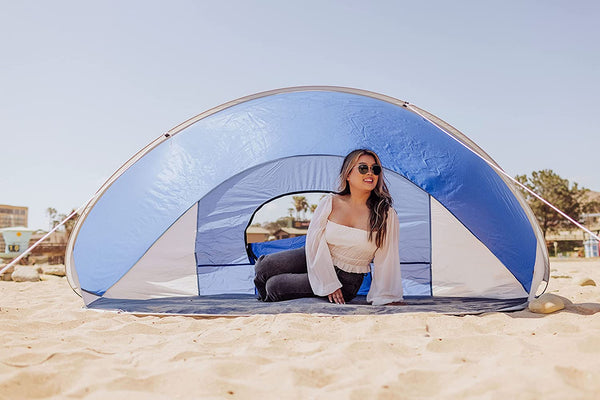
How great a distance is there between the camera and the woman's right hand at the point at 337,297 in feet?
9.83

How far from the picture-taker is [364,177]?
305cm

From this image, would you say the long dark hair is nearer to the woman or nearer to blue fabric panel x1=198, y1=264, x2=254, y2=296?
the woman

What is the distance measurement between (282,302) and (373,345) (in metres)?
1.29

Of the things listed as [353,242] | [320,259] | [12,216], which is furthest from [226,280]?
[12,216]

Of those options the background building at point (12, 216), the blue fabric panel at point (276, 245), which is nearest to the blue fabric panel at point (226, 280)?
the blue fabric panel at point (276, 245)

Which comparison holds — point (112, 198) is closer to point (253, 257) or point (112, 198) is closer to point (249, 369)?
point (253, 257)

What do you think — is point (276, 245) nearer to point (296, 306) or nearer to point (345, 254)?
point (345, 254)

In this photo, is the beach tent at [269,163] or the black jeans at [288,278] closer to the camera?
the black jeans at [288,278]

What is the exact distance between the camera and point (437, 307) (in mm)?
2814

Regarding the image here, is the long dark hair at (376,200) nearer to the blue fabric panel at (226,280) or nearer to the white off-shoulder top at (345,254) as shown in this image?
the white off-shoulder top at (345,254)

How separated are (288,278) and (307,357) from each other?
1.46 m

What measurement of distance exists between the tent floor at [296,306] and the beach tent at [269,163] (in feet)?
0.17

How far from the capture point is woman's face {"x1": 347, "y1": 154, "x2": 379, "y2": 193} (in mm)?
3051

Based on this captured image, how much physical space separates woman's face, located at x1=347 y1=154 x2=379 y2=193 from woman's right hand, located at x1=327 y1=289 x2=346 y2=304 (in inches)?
24.7
